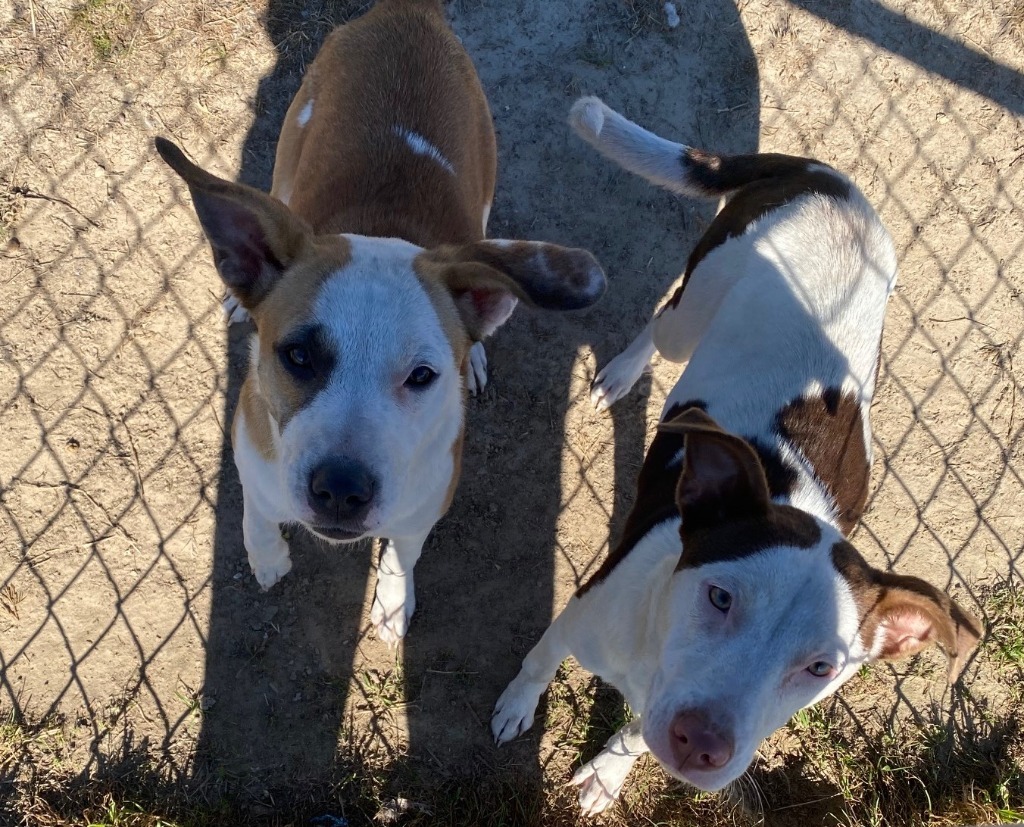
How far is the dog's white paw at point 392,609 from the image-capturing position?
4.08m

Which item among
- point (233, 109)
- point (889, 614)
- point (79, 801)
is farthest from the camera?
point (233, 109)

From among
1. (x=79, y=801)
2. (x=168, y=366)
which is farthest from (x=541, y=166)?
(x=79, y=801)

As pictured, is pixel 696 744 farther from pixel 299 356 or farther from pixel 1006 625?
pixel 1006 625

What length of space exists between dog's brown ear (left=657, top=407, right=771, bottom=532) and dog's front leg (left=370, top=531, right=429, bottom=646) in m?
1.55

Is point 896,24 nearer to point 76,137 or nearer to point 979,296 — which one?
point 979,296

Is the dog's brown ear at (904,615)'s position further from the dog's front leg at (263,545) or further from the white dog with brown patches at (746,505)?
the dog's front leg at (263,545)

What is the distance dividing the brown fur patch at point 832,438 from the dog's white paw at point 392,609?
84.0 inches

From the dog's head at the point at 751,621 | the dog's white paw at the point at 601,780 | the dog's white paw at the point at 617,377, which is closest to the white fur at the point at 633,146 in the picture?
the dog's white paw at the point at 617,377

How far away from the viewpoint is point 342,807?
4004 millimetres

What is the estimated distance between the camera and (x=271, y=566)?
4066mm

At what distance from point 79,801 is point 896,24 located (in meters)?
7.46

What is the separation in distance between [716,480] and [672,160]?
2.03 meters

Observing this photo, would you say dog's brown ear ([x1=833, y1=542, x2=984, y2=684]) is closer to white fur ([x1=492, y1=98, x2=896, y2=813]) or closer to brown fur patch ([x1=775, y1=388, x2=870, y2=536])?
white fur ([x1=492, y1=98, x2=896, y2=813])

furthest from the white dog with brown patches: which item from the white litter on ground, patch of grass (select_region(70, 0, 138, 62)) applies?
patch of grass (select_region(70, 0, 138, 62))
